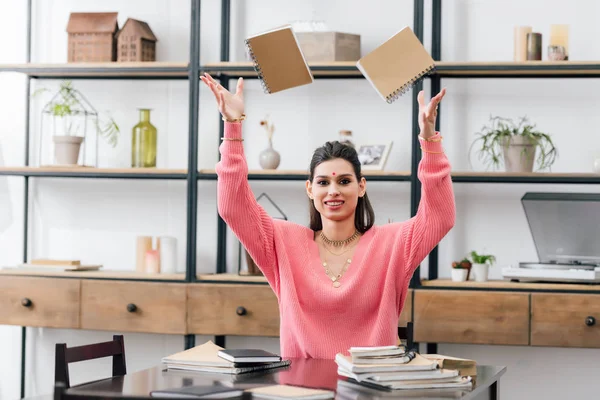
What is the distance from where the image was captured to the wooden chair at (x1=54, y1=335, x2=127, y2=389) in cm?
217

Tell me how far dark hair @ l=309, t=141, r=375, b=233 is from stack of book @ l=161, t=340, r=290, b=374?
615 mm

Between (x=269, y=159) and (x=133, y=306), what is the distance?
0.92 meters

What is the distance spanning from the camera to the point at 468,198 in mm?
4227

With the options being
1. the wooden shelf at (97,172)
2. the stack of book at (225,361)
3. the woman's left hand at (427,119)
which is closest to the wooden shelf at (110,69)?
the wooden shelf at (97,172)

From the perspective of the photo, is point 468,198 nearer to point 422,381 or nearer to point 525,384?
point 525,384

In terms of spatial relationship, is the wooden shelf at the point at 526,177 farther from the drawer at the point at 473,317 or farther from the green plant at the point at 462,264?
the drawer at the point at 473,317

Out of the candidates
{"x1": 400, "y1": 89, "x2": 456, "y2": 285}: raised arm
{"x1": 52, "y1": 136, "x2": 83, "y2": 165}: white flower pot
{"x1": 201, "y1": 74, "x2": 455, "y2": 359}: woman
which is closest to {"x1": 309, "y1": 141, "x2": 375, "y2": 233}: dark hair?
{"x1": 201, "y1": 74, "x2": 455, "y2": 359}: woman

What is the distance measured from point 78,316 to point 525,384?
6.95 ft

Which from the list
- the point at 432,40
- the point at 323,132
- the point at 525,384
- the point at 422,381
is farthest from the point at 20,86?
the point at 422,381

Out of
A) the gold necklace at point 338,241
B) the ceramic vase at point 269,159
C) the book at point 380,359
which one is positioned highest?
the ceramic vase at point 269,159

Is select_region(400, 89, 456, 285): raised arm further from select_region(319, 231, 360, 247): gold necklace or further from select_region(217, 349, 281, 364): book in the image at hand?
select_region(217, 349, 281, 364): book

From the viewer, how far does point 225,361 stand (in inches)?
88.5

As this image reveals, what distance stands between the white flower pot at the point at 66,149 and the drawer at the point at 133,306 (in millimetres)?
610

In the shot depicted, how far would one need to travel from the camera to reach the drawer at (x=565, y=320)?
374cm
